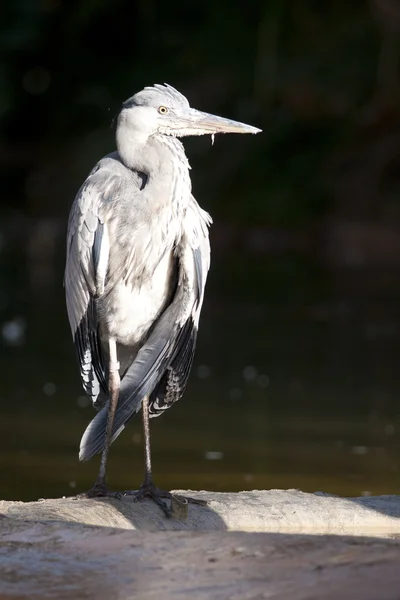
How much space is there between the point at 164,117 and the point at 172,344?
1032 millimetres

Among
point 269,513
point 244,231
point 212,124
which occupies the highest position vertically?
point 212,124

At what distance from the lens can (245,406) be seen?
9.54 meters

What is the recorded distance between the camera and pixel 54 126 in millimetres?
33281

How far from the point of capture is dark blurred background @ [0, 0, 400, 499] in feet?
26.6

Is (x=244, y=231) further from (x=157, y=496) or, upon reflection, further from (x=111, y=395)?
(x=157, y=496)

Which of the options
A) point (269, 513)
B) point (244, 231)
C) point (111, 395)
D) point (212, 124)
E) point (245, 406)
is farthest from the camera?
point (244, 231)

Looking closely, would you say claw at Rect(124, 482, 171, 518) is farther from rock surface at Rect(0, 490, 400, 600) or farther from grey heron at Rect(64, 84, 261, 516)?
rock surface at Rect(0, 490, 400, 600)

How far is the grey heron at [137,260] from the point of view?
6.21 metres

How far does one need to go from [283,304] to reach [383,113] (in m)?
12.4

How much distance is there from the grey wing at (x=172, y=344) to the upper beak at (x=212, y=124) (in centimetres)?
35

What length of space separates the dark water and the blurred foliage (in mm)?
10863

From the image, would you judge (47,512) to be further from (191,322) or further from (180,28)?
(180,28)

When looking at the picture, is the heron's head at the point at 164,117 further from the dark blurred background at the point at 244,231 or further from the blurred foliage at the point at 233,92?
the blurred foliage at the point at 233,92

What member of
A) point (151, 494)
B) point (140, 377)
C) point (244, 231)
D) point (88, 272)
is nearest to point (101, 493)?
point (151, 494)
